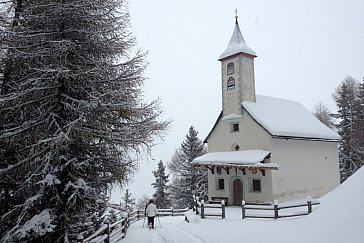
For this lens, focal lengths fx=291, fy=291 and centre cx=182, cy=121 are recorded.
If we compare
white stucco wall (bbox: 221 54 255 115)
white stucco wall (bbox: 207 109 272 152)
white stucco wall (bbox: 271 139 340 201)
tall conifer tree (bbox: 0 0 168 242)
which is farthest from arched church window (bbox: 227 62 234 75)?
tall conifer tree (bbox: 0 0 168 242)

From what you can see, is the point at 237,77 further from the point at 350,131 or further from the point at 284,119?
the point at 350,131

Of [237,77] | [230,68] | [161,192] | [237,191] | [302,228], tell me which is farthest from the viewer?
[161,192]

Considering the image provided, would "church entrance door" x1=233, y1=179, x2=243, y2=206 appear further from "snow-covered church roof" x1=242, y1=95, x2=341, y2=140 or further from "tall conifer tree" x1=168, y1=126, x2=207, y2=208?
"tall conifer tree" x1=168, y1=126, x2=207, y2=208

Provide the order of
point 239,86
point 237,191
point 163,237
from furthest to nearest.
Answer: point 239,86 < point 237,191 < point 163,237

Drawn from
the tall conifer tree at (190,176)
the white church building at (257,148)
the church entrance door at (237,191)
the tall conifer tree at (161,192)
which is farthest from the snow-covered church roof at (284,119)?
the tall conifer tree at (161,192)

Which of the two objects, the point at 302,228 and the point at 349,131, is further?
the point at 349,131

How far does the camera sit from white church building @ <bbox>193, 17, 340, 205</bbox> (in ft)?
69.0

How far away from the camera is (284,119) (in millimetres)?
24391

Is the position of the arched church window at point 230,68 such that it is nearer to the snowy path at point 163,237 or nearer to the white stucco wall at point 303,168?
the white stucco wall at point 303,168

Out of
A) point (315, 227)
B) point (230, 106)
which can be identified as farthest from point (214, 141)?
point (315, 227)

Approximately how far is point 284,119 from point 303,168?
168 inches

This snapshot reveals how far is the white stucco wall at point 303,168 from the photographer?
69.7ft

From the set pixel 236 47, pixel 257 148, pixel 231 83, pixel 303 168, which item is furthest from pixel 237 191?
pixel 236 47

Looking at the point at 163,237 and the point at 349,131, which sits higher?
the point at 349,131
